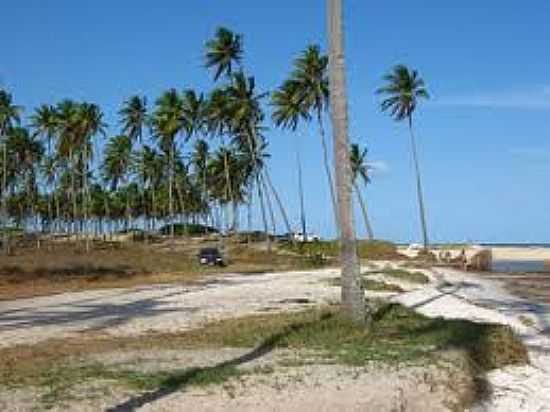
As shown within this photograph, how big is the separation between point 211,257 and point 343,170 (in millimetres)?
46574

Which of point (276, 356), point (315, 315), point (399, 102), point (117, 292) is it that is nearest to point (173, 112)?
point (399, 102)

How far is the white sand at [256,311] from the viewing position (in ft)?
45.1

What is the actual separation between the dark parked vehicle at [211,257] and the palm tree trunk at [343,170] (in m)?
45.1

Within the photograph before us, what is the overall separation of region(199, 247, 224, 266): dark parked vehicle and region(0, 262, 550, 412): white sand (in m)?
20.4

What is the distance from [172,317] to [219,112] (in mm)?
59940

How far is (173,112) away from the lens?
92.3 meters

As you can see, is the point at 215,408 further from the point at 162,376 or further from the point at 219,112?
the point at 219,112

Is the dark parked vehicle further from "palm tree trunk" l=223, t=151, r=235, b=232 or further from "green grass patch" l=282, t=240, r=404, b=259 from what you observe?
"palm tree trunk" l=223, t=151, r=235, b=232

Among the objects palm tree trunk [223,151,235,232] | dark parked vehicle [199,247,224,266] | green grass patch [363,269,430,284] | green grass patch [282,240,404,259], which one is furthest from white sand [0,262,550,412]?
palm tree trunk [223,151,235,232]

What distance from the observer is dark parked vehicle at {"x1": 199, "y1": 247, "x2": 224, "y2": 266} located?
64562mm

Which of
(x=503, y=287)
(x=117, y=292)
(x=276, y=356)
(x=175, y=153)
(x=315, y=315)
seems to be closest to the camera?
(x=276, y=356)

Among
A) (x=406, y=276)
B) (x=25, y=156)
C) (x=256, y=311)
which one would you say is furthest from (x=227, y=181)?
(x=256, y=311)

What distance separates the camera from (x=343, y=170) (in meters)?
18.9

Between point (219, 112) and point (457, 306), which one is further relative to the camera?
point (219, 112)
